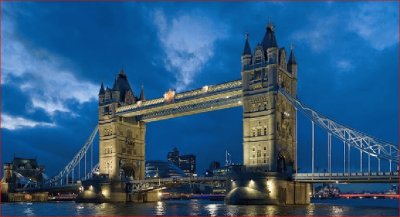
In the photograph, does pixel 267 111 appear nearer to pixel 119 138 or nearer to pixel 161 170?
pixel 119 138

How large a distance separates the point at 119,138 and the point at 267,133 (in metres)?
40.2

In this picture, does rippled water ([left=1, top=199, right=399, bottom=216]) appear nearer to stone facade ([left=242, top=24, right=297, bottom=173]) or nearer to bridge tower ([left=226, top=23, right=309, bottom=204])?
bridge tower ([left=226, top=23, right=309, bottom=204])

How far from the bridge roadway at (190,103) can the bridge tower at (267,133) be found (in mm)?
4625

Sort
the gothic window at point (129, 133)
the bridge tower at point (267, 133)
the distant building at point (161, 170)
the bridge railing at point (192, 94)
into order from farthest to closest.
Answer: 1. the distant building at point (161, 170)
2. the gothic window at point (129, 133)
3. the bridge railing at point (192, 94)
4. the bridge tower at point (267, 133)

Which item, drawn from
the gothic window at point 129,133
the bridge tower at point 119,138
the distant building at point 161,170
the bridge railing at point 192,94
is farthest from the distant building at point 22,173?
the bridge railing at point 192,94

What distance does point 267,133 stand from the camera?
8975 cm

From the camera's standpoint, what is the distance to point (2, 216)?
70.1 m

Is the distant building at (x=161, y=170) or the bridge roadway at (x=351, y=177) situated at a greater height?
the bridge roadway at (x=351, y=177)

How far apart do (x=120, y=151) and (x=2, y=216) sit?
49071 millimetres

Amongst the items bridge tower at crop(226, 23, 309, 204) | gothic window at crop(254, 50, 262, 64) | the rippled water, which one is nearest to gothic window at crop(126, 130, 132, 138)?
the rippled water

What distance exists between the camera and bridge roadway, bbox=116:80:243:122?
9794 cm

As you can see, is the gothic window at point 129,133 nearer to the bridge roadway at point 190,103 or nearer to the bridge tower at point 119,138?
the bridge tower at point 119,138

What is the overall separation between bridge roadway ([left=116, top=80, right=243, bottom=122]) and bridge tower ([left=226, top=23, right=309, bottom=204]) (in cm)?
462

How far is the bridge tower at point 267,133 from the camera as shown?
85.9 metres
